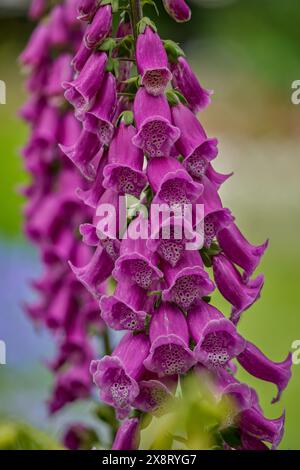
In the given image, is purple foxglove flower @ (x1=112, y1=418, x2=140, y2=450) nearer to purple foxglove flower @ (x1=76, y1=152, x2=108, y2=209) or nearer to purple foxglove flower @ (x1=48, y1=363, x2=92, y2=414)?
purple foxglove flower @ (x1=76, y1=152, x2=108, y2=209)

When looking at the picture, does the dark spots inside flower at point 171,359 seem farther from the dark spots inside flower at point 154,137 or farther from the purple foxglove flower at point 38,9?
the purple foxglove flower at point 38,9

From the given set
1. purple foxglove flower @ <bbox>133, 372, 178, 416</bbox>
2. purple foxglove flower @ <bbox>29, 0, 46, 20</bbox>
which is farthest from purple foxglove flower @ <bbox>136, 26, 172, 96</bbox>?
purple foxglove flower @ <bbox>29, 0, 46, 20</bbox>

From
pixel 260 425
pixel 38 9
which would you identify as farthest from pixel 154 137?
pixel 38 9

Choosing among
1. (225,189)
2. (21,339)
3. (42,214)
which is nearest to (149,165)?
(42,214)

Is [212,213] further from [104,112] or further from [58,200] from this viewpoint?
[58,200]

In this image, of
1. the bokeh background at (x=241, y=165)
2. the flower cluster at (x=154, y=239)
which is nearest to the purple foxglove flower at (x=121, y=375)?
the flower cluster at (x=154, y=239)

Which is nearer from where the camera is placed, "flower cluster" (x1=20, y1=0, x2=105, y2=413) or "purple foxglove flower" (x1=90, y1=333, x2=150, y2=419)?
"purple foxglove flower" (x1=90, y1=333, x2=150, y2=419)
